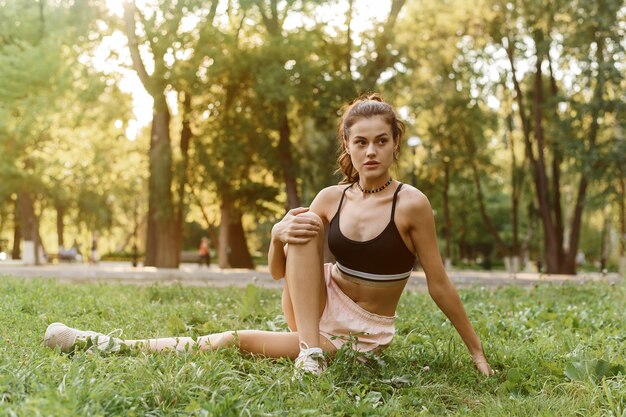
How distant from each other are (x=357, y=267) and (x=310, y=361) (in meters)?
0.67

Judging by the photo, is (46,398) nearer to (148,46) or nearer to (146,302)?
(146,302)

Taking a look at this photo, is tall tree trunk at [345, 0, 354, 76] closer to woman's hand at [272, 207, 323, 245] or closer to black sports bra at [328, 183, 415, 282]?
black sports bra at [328, 183, 415, 282]

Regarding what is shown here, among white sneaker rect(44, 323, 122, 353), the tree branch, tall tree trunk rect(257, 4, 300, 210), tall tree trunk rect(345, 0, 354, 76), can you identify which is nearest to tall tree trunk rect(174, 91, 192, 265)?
the tree branch

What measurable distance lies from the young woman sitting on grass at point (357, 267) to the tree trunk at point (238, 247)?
930 inches

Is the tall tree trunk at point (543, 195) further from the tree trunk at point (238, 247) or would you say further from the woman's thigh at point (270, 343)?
the woman's thigh at point (270, 343)

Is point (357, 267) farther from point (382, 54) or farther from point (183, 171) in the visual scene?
point (183, 171)

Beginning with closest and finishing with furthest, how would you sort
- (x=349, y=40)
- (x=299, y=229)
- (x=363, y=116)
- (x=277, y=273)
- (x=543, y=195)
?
(x=299, y=229) → (x=363, y=116) → (x=277, y=273) → (x=349, y=40) → (x=543, y=195)

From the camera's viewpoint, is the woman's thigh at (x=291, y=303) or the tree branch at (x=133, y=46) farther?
the tree branch at (x=133, y=46)

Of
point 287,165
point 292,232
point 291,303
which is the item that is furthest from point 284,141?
point 292,232

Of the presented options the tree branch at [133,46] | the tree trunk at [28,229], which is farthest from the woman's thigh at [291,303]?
the tree trunk at [28,229]

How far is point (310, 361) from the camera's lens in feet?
12.4

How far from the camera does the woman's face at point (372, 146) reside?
414cm

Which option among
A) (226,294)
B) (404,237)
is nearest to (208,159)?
(226,294)

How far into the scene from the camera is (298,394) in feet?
10.9
